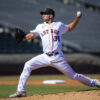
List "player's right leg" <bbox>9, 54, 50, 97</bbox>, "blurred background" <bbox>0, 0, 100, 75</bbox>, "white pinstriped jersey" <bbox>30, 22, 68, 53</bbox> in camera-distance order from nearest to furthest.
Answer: "player's right leg" <bbox>9, 54, 50, 97</bbox>, "white pinstriped jersey" <bbox>30, 22, 68, 53</bbox>, "blurred background" <bbox>0, 0, 100, 75</bbox>

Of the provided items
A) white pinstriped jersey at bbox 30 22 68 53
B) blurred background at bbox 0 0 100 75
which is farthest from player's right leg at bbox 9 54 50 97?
blurred background at bbox 0 0 100 75

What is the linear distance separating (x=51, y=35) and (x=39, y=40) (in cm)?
1281

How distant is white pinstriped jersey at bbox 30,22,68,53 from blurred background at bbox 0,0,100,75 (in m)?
8.71

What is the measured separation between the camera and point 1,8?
20.1 metres

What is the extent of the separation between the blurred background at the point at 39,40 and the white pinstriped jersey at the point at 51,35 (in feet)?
28.6

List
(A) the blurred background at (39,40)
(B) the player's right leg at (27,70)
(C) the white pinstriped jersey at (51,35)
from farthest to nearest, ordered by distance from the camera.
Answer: (A) the blurred background at (39,40)
(C) the white pinstriped jersey at (51,35)
(B) the player's right leg at (27,70)

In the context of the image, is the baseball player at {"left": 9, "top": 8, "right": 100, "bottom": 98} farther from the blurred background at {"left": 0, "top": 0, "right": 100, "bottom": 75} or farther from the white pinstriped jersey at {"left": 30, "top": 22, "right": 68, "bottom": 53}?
the blurred background at {"left": 0, "top": 0, "right": 100, "bottom": 75}

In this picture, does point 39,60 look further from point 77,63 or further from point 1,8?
point 1,8

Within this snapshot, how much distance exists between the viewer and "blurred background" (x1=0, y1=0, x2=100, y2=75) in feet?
51.8

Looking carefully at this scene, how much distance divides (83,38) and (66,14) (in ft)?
8.68

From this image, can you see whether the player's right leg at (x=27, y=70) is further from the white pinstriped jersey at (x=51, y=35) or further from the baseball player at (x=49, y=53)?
the white pinstriped jersey at (x=51, y=35)

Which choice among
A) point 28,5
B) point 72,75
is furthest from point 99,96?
point 28,5

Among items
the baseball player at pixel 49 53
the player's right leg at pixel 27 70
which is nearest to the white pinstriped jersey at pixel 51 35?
the baseball player at pixel 49 53

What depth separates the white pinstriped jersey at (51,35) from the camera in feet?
20.9
